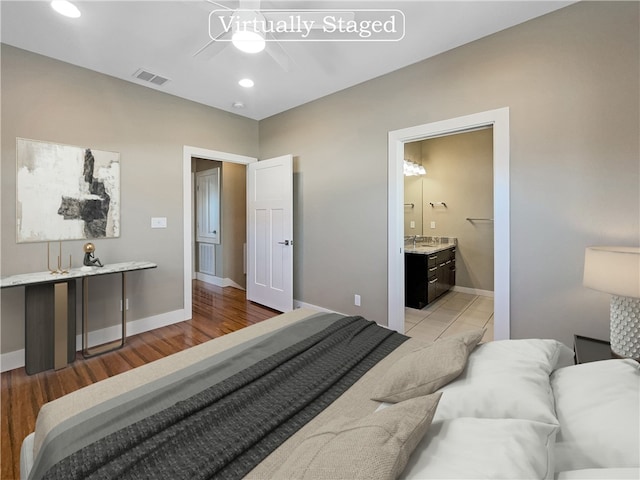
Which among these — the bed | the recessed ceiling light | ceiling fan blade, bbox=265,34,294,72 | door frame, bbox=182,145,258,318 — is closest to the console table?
door frame, bbox=182,145,258,318

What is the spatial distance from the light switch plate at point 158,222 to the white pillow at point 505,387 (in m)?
3.35

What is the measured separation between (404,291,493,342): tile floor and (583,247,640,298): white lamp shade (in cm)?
168

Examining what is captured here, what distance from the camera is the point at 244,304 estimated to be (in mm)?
4332

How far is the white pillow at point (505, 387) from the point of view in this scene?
0.83 meters

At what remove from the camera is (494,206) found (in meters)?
2.35

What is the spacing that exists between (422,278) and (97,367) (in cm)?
363

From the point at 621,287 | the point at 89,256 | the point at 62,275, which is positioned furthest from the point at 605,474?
the point at 89,256

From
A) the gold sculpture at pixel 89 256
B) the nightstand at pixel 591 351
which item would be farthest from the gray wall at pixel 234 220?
the nightstand at pixel 591 351

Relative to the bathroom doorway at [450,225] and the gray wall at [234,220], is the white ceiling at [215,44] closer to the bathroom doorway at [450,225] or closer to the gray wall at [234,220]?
the bathroom doorway at [450,225]

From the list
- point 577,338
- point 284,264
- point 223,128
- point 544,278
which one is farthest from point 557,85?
point 223,128

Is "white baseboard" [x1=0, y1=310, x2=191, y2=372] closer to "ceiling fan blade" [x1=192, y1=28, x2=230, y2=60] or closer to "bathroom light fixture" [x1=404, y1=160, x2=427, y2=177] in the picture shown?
"ceiling fan blade" [x1=192, y1=28, x2=230, y2=60]

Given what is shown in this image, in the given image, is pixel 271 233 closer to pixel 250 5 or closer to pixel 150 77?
pixel 150 77

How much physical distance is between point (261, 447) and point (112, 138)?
10.9 feet

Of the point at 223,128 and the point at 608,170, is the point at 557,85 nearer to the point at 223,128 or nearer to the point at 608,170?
the point at 608,170
